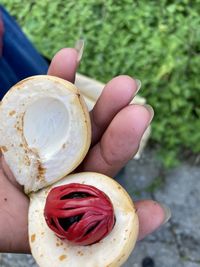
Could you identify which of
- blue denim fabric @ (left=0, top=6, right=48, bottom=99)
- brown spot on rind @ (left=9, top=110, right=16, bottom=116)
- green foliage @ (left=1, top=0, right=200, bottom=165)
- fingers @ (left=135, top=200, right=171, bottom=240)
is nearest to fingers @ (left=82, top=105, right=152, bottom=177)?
fingers @ (left=135, top=200, right=171, bottom=240)

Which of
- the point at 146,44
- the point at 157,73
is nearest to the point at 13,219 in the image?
the point at 157,73

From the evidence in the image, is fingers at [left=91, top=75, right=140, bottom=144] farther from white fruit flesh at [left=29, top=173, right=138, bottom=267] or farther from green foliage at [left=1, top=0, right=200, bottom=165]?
green foliage at [left=1, top=0, right=200, bottom=165]

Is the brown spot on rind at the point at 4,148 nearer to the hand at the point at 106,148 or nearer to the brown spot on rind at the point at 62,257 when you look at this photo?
the hand at the point at 106,148

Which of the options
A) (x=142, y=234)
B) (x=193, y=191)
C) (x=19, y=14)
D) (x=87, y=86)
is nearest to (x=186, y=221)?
(x=193, y=191)

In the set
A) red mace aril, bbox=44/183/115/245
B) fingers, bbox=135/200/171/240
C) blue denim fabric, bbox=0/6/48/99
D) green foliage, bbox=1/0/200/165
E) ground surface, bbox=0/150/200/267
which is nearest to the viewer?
red mace aril, bbox=44/183/115/245

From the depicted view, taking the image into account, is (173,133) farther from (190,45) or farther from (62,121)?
(62,121)
